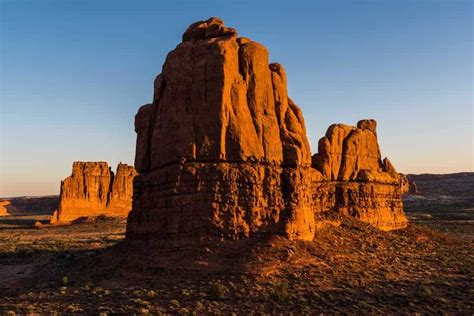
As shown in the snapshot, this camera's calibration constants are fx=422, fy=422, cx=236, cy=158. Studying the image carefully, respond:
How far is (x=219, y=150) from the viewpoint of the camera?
1847 cm

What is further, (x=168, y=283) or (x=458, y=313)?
(x=168, y=283)

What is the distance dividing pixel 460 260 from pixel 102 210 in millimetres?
70976

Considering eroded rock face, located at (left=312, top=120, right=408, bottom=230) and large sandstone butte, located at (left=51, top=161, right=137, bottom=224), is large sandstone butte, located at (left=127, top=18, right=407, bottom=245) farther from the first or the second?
large sandstone butte, located at (left=51, top=161, right=137, bottom=224)

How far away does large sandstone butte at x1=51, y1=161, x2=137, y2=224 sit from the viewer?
258 ft

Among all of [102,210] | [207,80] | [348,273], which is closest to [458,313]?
[348,273]

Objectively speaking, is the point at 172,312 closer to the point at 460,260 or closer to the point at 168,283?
the point at 168,283

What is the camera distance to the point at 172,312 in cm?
1395

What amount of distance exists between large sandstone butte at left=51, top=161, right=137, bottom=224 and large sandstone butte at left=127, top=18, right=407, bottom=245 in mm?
62244

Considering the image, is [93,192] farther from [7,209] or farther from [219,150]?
[219,150]

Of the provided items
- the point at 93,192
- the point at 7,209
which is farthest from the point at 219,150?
the point at 7,209

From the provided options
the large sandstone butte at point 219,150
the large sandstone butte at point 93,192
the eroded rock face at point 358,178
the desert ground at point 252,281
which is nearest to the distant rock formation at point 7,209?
the large sandstone butte at point 93,192

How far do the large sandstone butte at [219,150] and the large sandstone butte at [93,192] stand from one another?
62244mm

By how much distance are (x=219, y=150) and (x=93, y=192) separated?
6996 cm

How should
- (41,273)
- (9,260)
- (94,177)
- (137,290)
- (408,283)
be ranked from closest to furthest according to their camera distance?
(137,290) → (408,283) → (41,273) → (9,260) → (94,177)
